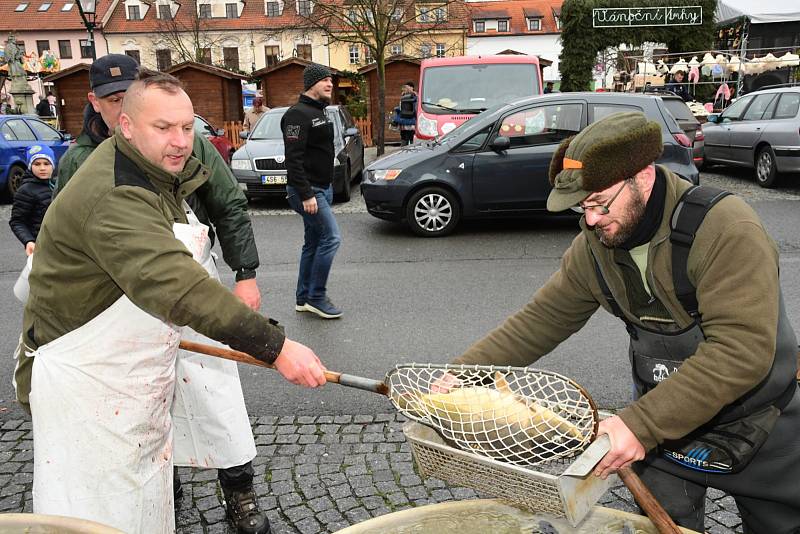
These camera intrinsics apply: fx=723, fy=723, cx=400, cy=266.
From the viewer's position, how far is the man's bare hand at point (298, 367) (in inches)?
89.6

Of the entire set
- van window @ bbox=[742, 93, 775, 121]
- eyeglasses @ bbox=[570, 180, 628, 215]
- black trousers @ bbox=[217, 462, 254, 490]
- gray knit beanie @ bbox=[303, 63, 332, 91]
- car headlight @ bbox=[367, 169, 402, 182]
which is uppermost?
gray knit beanie @ bbox=[303, 63, 332, 91]

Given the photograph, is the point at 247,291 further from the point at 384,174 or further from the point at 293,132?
the point at 384,174

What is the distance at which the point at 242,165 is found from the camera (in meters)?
12.1

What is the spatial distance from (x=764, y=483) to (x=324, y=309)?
464cm

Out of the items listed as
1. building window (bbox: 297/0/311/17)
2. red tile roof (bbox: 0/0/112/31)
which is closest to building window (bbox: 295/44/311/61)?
red tile roof (bbox: 0/0/112/31)

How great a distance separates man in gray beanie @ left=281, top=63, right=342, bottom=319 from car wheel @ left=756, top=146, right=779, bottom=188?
875 cm

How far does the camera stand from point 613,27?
25859 mm

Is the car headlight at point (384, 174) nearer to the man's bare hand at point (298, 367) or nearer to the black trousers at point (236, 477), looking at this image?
the black trousers at point (236, 477)

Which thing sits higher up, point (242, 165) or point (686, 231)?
point (686, 231)

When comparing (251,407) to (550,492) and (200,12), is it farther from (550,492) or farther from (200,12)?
(200,12)

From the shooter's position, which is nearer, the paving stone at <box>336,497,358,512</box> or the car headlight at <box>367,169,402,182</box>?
the paving stone at <box>336,497,358,512</box>

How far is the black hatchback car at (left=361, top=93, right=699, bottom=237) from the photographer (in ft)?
30.1

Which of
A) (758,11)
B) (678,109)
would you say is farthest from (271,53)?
(678,109)

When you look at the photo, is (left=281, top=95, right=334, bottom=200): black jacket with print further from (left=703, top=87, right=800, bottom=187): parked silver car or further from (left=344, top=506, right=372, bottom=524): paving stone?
(left=703, top=87, right=800, bottom=187): parked silver car
